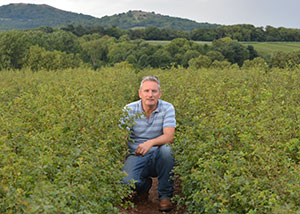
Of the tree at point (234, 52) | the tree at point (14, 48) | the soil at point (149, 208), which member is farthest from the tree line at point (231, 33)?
the soil at point (149, 208)

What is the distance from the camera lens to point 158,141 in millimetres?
5629

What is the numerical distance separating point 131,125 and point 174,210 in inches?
56.1

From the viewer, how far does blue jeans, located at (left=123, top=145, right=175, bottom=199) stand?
5598 mm

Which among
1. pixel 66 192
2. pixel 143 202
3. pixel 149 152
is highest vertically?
pixel 66 192

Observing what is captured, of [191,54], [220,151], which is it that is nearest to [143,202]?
[220,151]

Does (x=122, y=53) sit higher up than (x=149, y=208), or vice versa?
(x=122, y=53)

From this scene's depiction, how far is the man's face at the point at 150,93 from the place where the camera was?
5.77 metres

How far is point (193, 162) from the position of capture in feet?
16.3

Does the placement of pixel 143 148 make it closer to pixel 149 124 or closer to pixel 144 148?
pixel 144 148

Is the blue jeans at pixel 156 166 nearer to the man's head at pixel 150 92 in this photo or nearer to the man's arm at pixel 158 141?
the man's arm at pixel 158 141

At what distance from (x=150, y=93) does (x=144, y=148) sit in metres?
0.82

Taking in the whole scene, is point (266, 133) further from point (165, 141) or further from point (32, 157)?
point (32, 157)

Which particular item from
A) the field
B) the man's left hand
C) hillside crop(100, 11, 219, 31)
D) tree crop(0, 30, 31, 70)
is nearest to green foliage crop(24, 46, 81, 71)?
tree crop(0, 30, 31, 70)

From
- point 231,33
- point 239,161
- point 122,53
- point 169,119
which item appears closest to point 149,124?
point 169,119
